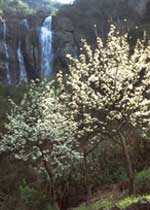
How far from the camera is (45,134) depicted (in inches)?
628

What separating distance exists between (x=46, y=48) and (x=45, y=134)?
22466mm

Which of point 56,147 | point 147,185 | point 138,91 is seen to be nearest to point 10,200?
point 56,147

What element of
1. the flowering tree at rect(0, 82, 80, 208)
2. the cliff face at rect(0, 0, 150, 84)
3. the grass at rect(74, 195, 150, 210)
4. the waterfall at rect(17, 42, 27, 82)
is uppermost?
the cliff face at rect(0, 0, 150, 84)

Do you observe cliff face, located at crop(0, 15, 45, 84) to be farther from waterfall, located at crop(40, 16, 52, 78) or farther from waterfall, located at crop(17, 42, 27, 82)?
waterfall, located at crop(40, 16, 52, 78)

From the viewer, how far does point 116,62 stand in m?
13.6

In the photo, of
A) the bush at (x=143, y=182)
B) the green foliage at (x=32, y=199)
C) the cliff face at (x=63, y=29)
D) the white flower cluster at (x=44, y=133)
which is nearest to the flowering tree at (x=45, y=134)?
the white flower cluster at (x=44, y=133)

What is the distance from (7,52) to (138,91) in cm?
2579

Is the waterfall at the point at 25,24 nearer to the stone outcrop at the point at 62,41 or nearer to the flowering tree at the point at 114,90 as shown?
the stone outcrop at the point at 62,41

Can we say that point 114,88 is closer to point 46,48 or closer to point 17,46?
point 46,48

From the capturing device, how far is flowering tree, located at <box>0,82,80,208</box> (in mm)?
15891

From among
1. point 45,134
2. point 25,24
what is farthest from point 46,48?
point 45,134

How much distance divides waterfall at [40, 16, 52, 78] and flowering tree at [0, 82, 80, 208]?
18.6 meters

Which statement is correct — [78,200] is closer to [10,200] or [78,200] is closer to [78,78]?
[10,200]

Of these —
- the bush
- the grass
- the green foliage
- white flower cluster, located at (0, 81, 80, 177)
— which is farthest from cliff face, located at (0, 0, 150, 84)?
the grass
